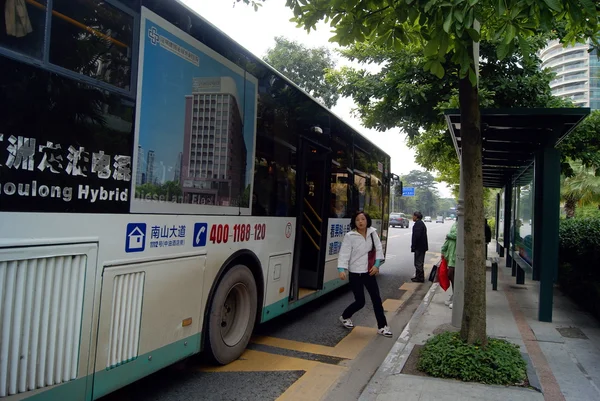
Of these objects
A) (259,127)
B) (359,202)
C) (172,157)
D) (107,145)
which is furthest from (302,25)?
(359,202)

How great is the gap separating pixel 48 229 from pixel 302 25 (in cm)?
305

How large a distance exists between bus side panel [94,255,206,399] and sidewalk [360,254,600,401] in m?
1.75

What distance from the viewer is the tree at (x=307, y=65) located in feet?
78.4

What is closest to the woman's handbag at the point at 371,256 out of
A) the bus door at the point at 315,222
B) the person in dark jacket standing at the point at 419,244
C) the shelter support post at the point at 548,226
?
the bus door at the point at 315,222

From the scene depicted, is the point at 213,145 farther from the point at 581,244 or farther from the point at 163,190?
the point at 581,244

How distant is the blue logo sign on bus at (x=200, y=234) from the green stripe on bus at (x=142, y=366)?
855mm

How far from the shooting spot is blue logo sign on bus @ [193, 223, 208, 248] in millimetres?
4125

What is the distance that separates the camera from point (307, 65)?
24016 mm

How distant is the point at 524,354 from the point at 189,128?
4.45 meters

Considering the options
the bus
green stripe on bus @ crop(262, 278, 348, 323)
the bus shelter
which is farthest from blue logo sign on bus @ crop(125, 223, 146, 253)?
the bus shelter

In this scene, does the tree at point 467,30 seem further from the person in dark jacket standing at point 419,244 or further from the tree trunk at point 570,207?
the tree trunk at point 570,207

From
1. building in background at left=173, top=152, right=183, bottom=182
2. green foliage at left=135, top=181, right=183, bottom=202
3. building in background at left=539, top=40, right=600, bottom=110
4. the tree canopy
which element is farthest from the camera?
building in background at left=539, top=40, right=600, bottom=110

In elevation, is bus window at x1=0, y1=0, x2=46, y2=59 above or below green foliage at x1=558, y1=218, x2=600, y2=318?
above

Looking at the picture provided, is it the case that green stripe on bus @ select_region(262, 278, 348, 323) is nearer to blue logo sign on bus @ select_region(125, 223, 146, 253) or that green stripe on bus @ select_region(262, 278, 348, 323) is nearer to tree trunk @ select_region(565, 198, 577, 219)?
blue logo sign on bus @ select_region(125, 223, 146, 253)
